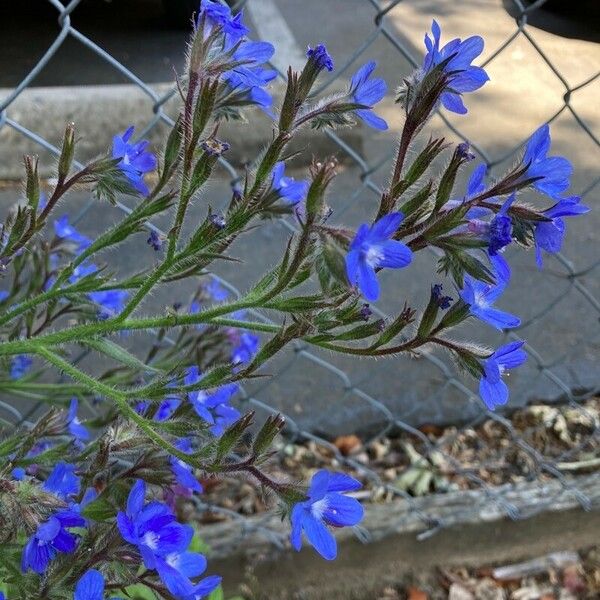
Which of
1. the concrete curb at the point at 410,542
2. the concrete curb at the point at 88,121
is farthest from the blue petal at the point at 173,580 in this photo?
the concrete curb at the point at 88,121

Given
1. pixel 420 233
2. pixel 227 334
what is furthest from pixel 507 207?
pixel 227 334

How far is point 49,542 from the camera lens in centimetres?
70

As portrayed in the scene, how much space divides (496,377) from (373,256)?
0.20m

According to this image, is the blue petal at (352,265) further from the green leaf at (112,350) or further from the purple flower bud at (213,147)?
the green leaf at (112,350)

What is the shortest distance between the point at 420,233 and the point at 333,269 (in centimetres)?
10

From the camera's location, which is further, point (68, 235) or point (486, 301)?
point (68, 235)

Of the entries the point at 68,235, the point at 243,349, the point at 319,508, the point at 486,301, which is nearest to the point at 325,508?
the point at 319,508

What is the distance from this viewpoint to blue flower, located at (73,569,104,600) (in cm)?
65

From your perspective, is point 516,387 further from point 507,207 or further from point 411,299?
point 507,207

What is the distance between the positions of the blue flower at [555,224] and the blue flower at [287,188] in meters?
0.20

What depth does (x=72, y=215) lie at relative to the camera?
2.40 m

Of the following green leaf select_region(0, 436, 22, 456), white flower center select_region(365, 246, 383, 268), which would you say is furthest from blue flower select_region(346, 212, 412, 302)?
green leaf select_region(0, 436, 22, 456)

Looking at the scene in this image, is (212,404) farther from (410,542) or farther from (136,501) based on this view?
(410,542)

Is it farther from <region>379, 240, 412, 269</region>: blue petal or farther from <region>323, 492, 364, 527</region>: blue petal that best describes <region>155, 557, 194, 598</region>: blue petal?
<region>379, 240, 412, 269</region>: blue petal
